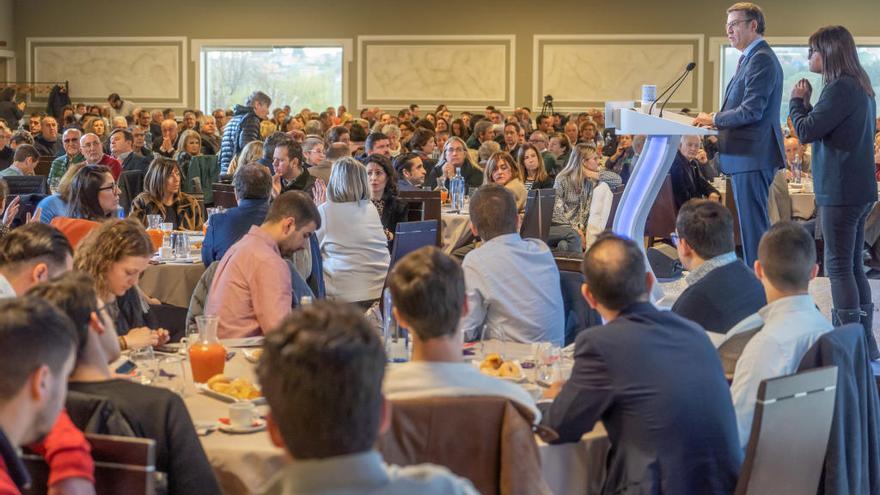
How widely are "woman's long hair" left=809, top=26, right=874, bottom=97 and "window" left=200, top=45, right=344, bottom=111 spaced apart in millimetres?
17003

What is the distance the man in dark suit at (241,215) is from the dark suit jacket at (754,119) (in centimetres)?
228

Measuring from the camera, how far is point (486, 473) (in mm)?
2525

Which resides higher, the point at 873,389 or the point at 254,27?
the point at 254,27

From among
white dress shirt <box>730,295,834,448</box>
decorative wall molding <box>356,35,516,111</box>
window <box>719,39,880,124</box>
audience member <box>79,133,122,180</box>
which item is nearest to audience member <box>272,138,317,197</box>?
audience member <box>79,133,122,180</box>

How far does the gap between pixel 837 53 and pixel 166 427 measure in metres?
4.27

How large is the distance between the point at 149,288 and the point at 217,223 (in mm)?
620

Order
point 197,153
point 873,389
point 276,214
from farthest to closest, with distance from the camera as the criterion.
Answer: point 197,153 < point 276,214 < point 873,389

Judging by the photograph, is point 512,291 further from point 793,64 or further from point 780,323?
point 793,64

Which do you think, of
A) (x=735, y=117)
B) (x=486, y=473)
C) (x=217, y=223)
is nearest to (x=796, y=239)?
(x=486, y=473)

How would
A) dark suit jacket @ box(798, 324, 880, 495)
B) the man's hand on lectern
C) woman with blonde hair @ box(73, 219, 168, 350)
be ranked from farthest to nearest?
the man's hand on lectern → woman with blonde hair @ box(73, 219, 168, 350) → dark suit jacket @ box(798, 324, 880, 495)

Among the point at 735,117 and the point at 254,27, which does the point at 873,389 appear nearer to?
the point at 735,117

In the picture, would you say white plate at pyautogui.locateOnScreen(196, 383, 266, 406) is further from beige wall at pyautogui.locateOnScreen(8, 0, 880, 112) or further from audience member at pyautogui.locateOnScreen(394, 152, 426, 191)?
beige wall at pyautogui.locateOnScreen(8, 0, 880, 112)

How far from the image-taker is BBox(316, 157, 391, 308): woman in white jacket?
6594 mm

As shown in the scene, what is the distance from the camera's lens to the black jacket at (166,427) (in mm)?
2568
